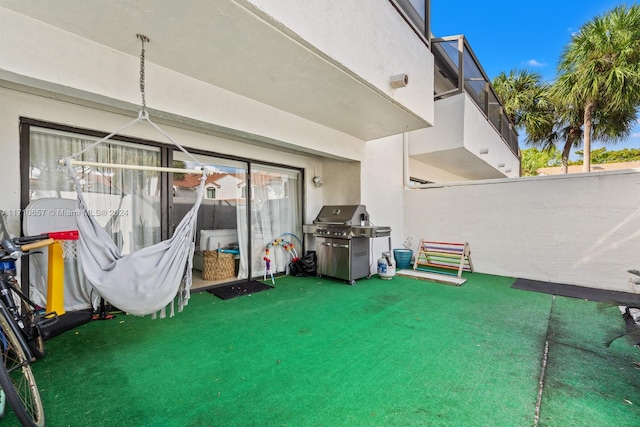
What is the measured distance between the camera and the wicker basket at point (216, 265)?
5066 mm

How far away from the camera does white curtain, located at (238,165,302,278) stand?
5398 millimetres

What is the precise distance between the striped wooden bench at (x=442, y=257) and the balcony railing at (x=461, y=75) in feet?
12.4

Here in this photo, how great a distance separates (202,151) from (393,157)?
14.9 feet

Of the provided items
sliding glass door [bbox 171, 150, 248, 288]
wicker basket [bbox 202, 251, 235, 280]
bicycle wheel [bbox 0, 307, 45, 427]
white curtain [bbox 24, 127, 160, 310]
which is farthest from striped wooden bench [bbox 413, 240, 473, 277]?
bicycle wheel [bbox 0, 307, 45, 427]

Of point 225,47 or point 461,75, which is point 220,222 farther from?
point 461,75

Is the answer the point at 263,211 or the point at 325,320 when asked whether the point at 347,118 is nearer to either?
the point at 263,211

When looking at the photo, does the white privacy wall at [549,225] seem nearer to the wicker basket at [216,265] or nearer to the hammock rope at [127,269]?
the wicker basket at [216,265]

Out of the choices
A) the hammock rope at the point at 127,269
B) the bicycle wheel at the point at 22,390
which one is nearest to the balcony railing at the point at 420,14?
the hammock rope at the point at 127,269

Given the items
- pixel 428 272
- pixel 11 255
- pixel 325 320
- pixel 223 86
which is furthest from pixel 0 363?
pixel 428 272

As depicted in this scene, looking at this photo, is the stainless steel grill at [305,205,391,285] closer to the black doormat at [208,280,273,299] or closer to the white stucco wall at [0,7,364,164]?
the black doormat at [208,280,273,299]

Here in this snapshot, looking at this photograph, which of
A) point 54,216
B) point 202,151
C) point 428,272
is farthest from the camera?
point 428,272

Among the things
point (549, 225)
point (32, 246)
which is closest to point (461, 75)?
point (549, 225)

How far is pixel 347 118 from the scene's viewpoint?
4578mm

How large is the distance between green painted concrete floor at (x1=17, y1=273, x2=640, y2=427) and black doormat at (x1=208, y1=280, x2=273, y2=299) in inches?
20.2
